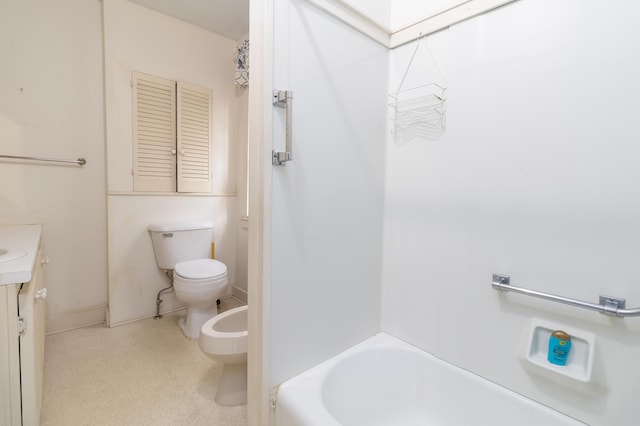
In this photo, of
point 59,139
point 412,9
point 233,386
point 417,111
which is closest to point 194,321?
point 233,386

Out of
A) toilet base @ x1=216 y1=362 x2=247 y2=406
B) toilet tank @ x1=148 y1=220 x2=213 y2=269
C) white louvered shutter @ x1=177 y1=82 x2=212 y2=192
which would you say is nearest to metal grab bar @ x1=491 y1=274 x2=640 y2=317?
toilet base @ x1=216 y1=362 x2=247 y2=406

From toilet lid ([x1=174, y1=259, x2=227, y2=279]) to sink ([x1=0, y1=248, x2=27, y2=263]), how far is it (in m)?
0.87

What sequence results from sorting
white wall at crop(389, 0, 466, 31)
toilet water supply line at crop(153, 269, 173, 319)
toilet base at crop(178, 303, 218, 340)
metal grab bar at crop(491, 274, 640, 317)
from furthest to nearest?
toilet water supply line at crop(153, 269, 173, 319) < toilet base at crop(178, 303, 218, 340) < white wall at crop(389, 0, 466, 31) < metal grab bar at crop(491, 274, 640, 317)

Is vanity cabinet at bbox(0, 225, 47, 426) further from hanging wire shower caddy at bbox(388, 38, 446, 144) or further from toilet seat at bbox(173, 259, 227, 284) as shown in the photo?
hanging wire shower caddy at bbox(388, 38, 446, 144)

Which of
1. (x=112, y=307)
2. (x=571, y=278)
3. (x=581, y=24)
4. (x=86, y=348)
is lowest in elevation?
(x=86, y=348)

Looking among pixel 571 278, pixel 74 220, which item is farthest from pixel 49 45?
pixel 571 278

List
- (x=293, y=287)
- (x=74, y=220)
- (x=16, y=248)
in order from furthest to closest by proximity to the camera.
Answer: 1. (x=74, y=220)
2. (x=16, y=248)
3. (x=293, y=287)

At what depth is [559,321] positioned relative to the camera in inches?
38.6

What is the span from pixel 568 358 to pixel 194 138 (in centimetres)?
272

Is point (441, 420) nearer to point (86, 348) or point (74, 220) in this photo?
point (86, 348)

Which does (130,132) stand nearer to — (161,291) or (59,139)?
(59,139)

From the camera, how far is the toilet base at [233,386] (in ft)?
4.79

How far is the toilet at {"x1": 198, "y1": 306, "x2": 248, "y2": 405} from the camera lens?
1.40 m

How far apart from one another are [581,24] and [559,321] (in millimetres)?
1019
